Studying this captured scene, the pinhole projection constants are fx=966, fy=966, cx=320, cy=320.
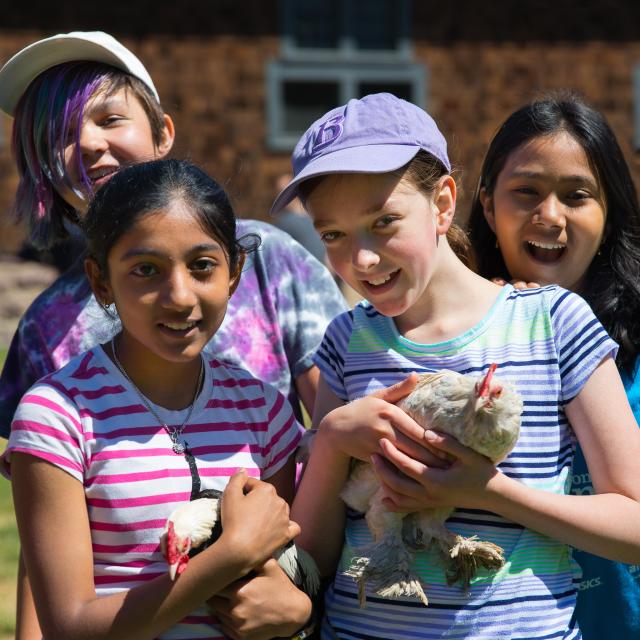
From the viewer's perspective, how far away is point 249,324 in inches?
101

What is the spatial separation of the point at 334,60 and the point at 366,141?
8809 mm

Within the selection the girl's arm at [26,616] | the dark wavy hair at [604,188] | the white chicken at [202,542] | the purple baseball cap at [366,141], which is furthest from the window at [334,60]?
the white chicken at [202,542]

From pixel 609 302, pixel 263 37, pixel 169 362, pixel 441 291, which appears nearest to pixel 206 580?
pixel 169 362

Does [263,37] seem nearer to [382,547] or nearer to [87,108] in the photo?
[87,108]

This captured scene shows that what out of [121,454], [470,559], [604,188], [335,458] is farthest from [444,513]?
[604,188]

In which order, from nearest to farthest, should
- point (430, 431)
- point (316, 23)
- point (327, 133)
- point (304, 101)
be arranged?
point (430, 431)
point (327, 133)
point (316, 23)
point (304, 101)

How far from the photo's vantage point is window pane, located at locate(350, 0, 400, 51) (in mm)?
10523

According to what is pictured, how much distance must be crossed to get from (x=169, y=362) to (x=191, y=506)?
0.35m

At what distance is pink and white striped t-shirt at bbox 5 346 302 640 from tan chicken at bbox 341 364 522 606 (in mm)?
333

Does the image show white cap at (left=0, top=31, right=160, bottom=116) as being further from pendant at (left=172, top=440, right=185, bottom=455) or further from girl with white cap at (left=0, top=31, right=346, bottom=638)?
pendant at (left=172, top=440, right=185, bottom=455)

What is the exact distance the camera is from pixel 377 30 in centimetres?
1066

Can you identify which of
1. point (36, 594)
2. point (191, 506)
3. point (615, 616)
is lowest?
point (615, 616)

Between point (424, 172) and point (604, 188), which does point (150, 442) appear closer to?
point (424, 172)

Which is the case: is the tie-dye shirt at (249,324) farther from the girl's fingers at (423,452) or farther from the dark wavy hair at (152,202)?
the girl's fingers at (423,452)
